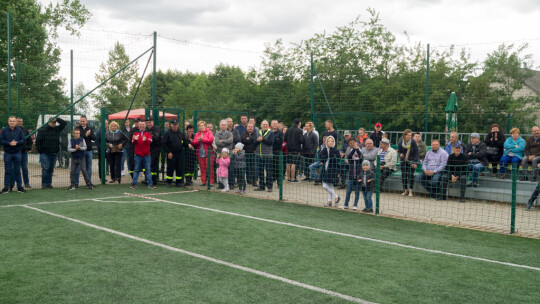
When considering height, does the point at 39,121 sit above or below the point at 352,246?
above

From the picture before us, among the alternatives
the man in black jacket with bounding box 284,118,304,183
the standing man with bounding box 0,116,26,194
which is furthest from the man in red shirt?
the man in black jacket with bounding box 284,118,304,183

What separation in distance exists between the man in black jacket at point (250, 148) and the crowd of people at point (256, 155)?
3cm

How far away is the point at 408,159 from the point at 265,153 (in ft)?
12.4

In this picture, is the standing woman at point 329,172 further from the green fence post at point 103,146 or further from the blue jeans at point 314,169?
the green fence post at point 103,146

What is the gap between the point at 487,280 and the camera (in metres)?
5.41

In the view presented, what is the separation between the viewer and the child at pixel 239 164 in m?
12.2

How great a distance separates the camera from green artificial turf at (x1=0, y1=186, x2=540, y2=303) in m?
4.88

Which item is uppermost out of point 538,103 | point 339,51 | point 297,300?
point 339,51

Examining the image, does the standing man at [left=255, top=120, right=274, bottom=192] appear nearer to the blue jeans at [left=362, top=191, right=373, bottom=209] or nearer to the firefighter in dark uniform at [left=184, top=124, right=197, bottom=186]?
the firefighter in dark uniform at [left=184, top=124, right=197, bottom=186]

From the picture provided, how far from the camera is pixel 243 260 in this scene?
6.10 m

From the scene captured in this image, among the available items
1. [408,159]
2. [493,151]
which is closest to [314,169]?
[408,159]

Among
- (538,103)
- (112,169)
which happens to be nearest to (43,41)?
(112,169)

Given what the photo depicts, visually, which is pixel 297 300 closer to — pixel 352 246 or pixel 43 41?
pixel 352 246

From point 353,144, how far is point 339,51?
32.9 feet
